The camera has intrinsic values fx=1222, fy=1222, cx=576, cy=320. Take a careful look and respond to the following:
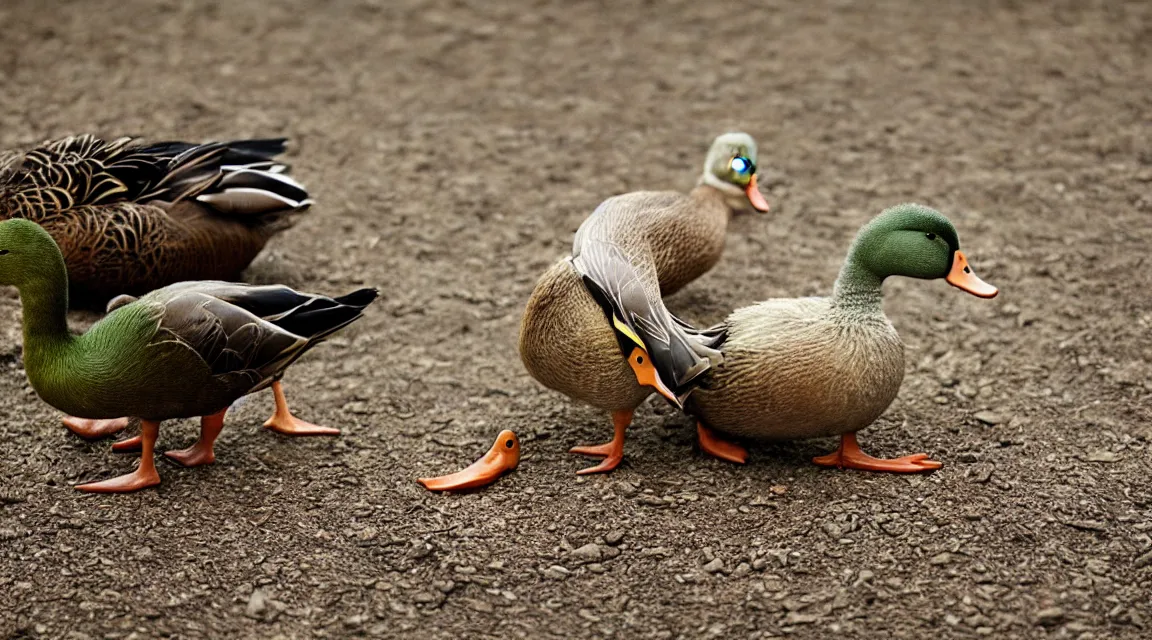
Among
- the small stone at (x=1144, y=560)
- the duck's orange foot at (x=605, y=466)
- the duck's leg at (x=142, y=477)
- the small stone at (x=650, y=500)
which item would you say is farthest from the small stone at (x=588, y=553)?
the small stone at (x=1144, y=560)

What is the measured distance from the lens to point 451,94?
23.2 ft

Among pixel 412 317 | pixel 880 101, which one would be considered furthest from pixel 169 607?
pixel 880 101

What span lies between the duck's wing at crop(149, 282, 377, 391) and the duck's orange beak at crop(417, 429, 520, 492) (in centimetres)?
60

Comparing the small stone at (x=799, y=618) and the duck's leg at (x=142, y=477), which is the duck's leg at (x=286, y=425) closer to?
the duck's leg at (x=142, y=477)

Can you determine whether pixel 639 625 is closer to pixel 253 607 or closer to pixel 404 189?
pixel 253 607

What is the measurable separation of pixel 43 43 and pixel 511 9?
2895mm

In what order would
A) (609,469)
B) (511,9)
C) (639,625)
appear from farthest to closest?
1. (511,9)
2. (609,469)
3. (639,625)

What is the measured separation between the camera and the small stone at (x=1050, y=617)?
10.9 feet

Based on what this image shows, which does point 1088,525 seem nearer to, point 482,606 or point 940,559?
point 940,559

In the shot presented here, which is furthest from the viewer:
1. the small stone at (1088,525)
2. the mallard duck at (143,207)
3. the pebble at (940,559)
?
the mallard duck at (143,207)

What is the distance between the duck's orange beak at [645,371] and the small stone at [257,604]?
1271mm

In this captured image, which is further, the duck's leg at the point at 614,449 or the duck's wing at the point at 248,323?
the duck's leg at the point at 614,449

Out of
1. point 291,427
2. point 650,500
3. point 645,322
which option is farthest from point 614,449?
point 291,427

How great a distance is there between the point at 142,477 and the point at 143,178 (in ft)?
4.69
